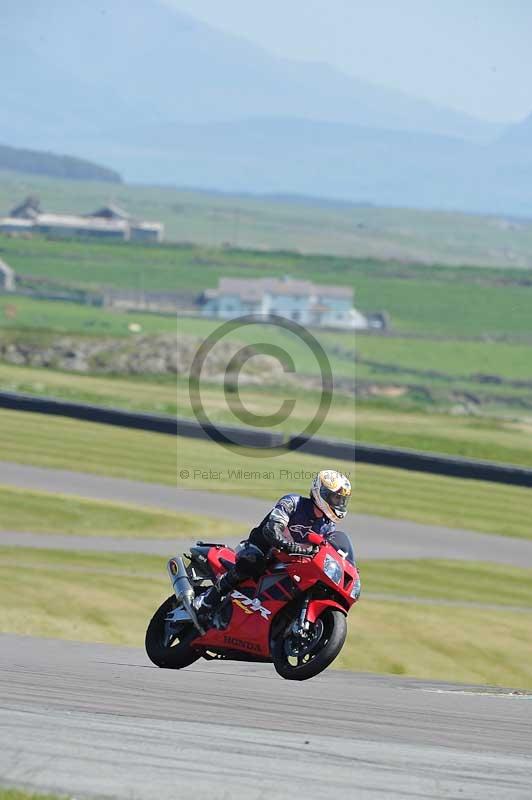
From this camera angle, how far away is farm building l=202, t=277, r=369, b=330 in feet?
480

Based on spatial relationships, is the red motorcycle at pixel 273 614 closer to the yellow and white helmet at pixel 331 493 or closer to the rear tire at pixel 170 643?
the rear tire at pixel 170 643

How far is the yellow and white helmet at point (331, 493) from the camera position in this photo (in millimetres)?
12148

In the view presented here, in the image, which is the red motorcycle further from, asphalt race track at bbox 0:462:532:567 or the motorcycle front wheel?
asphalt race track at bbox 0:462:532:567

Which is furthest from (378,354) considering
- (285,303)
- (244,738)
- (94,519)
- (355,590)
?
(244,738)

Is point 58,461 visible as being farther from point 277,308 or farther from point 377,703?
point 277,308

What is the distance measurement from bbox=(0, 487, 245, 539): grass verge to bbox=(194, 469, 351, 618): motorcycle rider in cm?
2161

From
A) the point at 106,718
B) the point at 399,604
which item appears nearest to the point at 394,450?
the point at 399,604

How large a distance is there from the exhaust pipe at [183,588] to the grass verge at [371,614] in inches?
272

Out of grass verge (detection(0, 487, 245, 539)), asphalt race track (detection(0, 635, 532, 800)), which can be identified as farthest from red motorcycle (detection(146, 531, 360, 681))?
grass verge (detection(0, 487, 245, 539))

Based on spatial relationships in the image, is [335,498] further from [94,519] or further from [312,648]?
[94,519]

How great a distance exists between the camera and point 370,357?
4852 inches

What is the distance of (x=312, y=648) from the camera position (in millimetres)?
11773

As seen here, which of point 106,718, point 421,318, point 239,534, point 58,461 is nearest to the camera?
point 106,718

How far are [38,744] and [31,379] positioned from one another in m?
71.0
